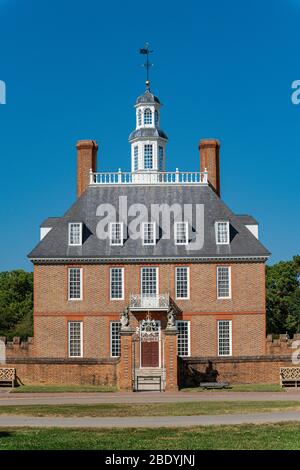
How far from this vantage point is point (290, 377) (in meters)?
35.2

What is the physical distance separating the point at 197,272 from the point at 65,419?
2201cm

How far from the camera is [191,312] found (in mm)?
43750

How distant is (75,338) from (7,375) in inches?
297

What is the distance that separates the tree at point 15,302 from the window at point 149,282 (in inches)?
847

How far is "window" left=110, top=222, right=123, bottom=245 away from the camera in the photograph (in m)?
44.8

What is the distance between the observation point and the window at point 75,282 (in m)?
44.0

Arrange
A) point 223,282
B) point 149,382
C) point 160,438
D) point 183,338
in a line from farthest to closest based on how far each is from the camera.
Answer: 1. point 223,282
2. point 183,338
3. point 149,382
4. point 160,438

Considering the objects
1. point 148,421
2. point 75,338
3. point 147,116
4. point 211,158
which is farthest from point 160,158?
point 148,421

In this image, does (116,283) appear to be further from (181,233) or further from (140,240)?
(181,233)

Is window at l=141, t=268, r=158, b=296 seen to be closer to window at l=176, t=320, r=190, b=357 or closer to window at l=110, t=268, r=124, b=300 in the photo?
window at l=110, t=268, r=124, b=300

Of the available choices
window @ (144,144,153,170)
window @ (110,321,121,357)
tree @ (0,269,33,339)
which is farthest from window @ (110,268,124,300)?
tree @ (0,269,33,339)

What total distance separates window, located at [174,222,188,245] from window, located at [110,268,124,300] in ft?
10.7

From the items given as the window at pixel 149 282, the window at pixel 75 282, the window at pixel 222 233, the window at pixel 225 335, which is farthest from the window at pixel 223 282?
the window at pixel 75 282

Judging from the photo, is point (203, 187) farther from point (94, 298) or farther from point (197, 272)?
point (94, 298)
